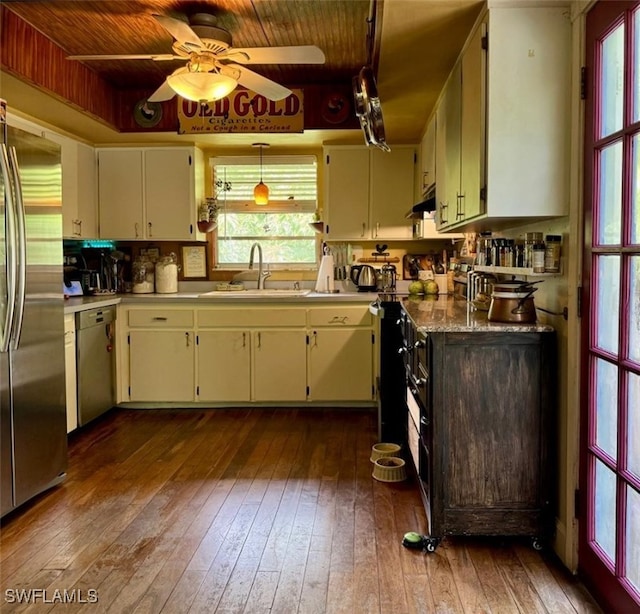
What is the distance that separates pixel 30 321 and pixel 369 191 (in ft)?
9.25

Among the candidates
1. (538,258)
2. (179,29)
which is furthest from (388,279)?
(179,29)

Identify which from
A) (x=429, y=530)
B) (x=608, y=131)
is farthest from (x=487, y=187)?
(x=429, y=530)

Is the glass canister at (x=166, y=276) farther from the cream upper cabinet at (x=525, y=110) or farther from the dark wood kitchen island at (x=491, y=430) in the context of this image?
the cream upper cabinet at (x=525, y=110)

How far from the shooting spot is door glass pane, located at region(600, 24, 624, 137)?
1.78 meters

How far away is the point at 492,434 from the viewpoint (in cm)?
225

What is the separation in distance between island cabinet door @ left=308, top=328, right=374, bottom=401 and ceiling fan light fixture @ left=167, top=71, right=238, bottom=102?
205 centimetres

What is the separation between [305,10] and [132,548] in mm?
2706

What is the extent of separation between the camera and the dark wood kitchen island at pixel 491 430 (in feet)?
7.32

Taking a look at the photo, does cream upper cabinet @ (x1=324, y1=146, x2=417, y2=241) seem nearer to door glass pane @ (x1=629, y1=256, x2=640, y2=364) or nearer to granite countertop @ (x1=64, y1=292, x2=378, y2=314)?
granite countertop @ (x1=64, y1=292, x2=378, y2=314)

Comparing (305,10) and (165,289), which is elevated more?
(305,10)

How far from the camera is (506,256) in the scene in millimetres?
2635

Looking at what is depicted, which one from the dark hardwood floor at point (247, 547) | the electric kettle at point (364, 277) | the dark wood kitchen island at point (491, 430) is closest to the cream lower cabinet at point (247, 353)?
the electric kettle at point (364, 277)

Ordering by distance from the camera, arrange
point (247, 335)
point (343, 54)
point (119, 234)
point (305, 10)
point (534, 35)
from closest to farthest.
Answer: point (534, 35) < point (305, 10) < point (343, 54) < point (247, 335) < point (119, 234)

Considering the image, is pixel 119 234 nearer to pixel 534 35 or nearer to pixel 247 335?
pixel 247 335
